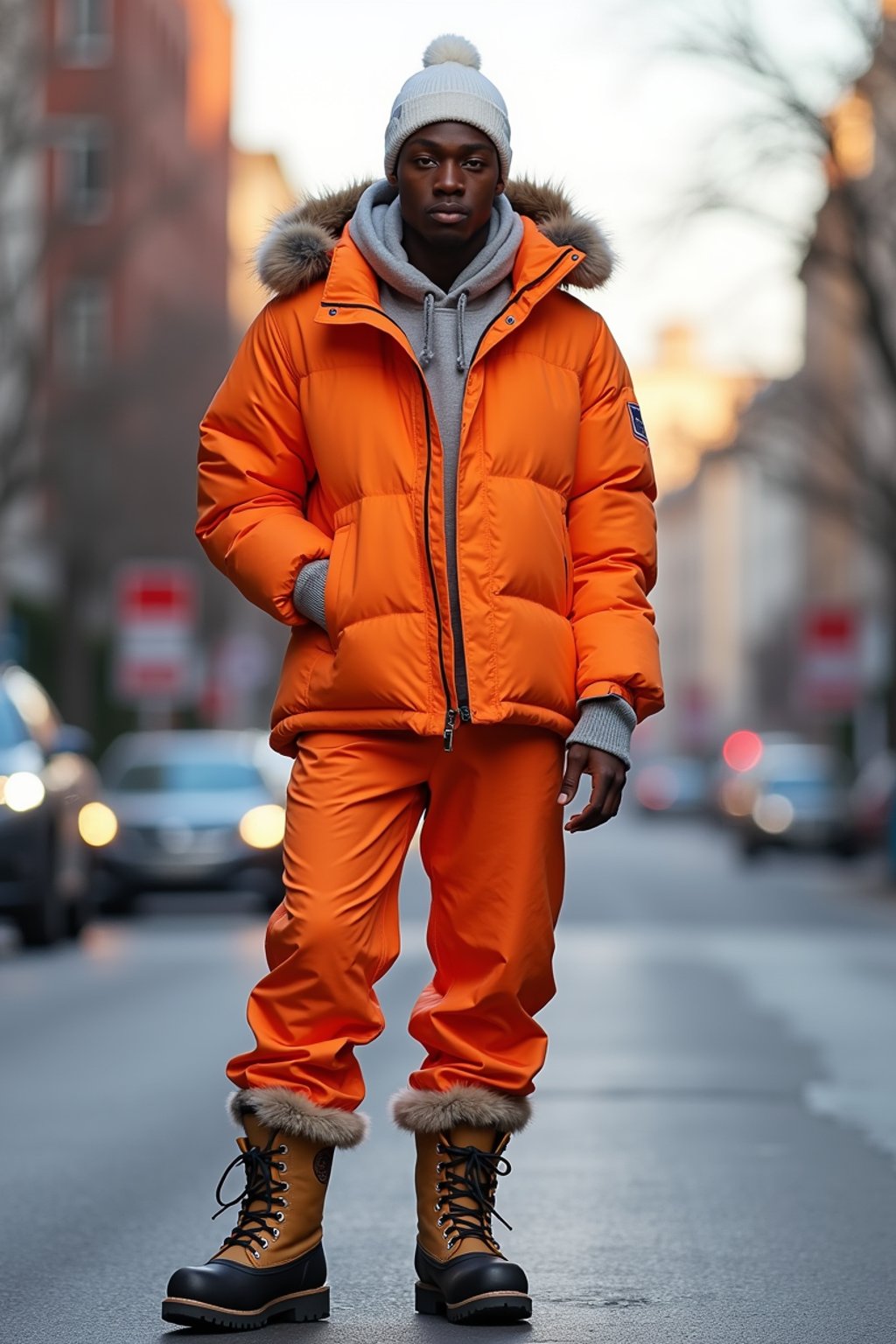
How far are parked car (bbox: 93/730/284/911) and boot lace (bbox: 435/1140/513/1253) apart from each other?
1592 centimetres

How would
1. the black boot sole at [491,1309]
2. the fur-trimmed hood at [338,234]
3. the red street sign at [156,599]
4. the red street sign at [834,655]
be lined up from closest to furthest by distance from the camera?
1. the black boot sole at [491,1309]
2. the fur-trimmed hood at [338,234]
3. the red street sign at [156,599]
4. the red street sign at [834,655]

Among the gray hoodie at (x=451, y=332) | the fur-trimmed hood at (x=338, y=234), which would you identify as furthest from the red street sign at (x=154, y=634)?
the gray hoodie at (x=451, y=332)

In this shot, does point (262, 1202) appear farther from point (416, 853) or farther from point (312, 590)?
point (416, 853)

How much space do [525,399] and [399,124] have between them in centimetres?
56

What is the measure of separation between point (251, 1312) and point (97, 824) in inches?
614

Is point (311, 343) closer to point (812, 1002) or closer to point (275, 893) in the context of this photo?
point (812, 1002)

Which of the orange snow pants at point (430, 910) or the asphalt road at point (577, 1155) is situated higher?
the orange snow pants at point (430, 910)

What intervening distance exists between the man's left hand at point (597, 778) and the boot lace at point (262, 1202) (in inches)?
30.7

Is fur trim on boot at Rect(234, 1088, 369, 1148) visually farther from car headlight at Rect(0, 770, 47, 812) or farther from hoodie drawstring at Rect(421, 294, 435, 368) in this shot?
car headlight at Rect(0, 770, 47, 812)

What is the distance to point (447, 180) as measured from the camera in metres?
5.23

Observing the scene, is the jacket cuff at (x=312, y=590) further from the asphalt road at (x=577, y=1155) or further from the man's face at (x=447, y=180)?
the asphalt road at (x=577, y=1155)

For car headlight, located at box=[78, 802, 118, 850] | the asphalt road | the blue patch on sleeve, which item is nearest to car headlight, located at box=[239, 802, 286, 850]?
car headlight, located at box=[78, 802, 118, 850]

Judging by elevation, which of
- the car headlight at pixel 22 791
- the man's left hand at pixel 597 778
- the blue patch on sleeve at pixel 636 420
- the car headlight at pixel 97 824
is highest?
the blue patch on sleeve at pixel 636 420

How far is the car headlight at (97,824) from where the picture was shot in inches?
736
